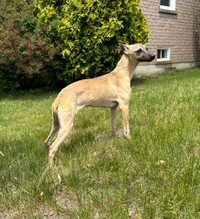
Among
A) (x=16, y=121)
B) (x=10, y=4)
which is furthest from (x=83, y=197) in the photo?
Answer: (x=10, y=4)

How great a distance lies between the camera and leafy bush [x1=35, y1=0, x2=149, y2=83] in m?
8.98

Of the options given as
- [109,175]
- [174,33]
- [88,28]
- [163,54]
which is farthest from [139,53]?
[174,33]

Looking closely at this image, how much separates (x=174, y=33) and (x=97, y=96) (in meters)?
13.3

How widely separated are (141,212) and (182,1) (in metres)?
16.2

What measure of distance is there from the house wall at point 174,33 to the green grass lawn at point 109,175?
1008 cm

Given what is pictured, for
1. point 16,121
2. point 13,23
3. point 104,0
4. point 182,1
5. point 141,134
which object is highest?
point 182,1

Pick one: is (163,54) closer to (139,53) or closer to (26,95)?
(26,95)

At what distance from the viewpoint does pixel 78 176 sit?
9.14 ft

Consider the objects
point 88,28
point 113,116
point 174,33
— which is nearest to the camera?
point 113,116

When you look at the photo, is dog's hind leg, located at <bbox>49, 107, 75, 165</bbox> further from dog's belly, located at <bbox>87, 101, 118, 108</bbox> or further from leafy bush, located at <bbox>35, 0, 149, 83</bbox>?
leafy bush, located at <bbox>35, 0, 149, 83</bbox>

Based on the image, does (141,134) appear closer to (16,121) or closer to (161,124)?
(161,124)

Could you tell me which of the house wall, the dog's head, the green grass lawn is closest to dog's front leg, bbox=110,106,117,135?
the green grass lawn

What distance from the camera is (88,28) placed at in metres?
9.09

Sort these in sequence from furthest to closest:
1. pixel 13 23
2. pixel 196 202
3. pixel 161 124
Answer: pixel 13 23 → pixel 161 124 → pixel 196 202
